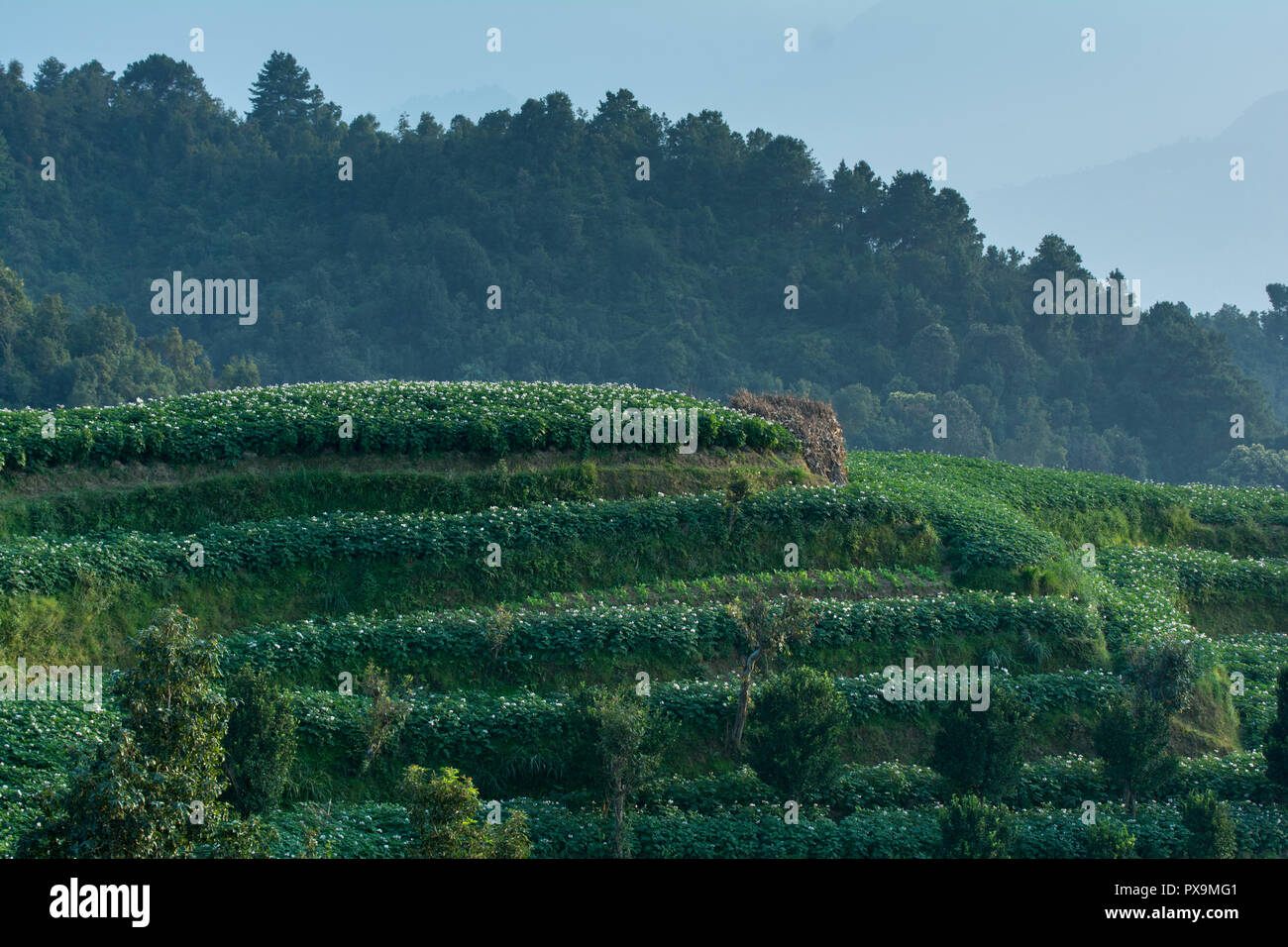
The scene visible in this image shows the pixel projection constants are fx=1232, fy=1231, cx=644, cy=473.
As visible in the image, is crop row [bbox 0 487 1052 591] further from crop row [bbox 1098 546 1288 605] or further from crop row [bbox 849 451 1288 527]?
crop row [bbox 849 451 1288 527]

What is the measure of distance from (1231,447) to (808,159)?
4524cm

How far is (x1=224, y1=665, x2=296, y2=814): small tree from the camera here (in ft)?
69.4

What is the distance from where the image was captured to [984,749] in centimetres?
2408

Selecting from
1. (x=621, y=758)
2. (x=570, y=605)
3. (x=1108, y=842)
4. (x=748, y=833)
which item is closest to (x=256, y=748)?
(x=621, y=758)

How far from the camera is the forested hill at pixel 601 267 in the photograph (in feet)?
328

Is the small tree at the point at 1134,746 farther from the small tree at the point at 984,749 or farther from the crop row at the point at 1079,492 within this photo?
the crop row at the point at 1079,492

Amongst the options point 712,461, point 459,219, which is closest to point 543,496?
point 712,461

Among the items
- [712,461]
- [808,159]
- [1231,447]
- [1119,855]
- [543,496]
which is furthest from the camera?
[808,159]

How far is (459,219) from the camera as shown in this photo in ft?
358

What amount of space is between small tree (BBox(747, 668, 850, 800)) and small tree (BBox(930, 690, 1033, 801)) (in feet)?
7.15

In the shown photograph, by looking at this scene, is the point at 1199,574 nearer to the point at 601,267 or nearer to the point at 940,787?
the point at 940,787

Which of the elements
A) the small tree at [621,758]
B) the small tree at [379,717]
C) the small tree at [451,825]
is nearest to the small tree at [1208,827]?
the small tree at [621,758]

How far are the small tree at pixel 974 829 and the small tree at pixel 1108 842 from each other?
4.63ft
